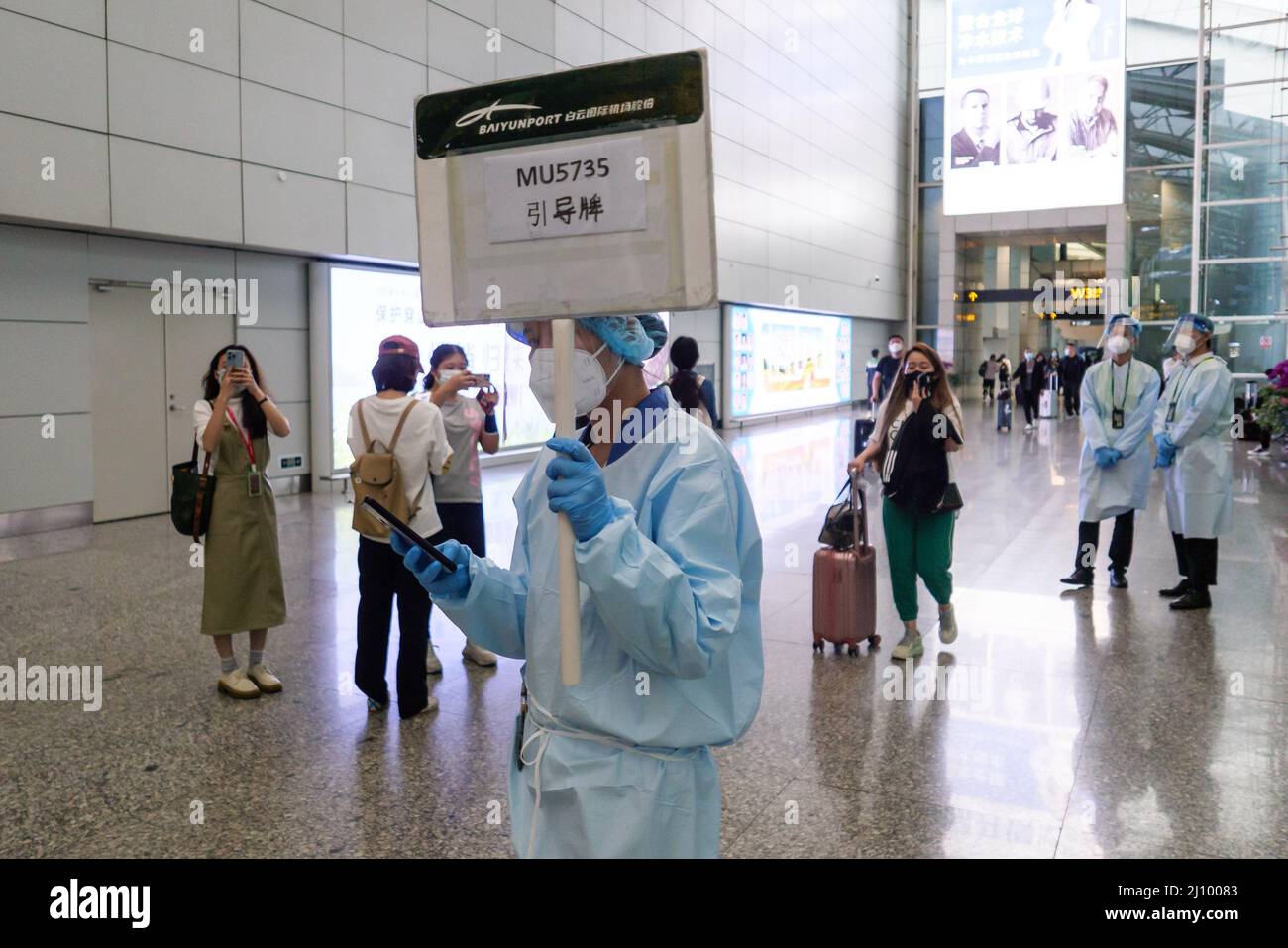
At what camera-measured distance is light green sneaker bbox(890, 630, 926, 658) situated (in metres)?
6.06

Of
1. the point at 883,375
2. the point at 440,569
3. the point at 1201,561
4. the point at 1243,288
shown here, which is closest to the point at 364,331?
the point at 883,375

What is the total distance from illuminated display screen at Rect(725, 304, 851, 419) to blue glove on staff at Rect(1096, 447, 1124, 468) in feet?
57.1

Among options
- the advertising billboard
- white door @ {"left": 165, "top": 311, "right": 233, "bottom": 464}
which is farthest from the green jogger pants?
the advertising billboard

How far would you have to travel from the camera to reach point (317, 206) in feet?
43.1

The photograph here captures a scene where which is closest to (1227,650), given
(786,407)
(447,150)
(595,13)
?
(447,150)

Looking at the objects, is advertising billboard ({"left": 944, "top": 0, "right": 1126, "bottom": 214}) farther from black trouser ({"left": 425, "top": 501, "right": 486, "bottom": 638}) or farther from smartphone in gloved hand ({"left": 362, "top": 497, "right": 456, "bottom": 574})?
smartphone in gloved hand ({"left": 362, "top": 497, "right": 456, "bottom": 574})

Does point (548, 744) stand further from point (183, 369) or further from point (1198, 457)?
point (183, 369)

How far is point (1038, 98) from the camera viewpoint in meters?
25.7

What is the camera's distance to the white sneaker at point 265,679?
17.9 feet

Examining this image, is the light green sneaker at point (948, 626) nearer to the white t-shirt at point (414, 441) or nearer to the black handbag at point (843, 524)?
the black handbag at point (843, 524)

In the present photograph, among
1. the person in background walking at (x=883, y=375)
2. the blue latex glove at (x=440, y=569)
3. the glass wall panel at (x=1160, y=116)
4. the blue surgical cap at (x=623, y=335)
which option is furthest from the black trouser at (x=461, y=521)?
the glass wall panel at (x=1160, y=116)

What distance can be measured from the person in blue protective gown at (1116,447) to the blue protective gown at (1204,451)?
390mm

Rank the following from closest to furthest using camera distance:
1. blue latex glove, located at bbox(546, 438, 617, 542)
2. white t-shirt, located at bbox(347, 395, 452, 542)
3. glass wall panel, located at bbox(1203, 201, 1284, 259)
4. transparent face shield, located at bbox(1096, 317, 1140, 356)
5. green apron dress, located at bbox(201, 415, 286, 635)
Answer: blue latex glove, located at bbox(546, 438, 617, 542), white t-shirt, located at bbox(347, 395, 452, 542), green apron dress, located at bbox(201, 415, 286, 635), transparent face shield, located at bbox(1096, 317, 1140, 356), glass wall panel, located at bbox(1203, 201, 1284, 259)

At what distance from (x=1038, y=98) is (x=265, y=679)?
84.1 feet
